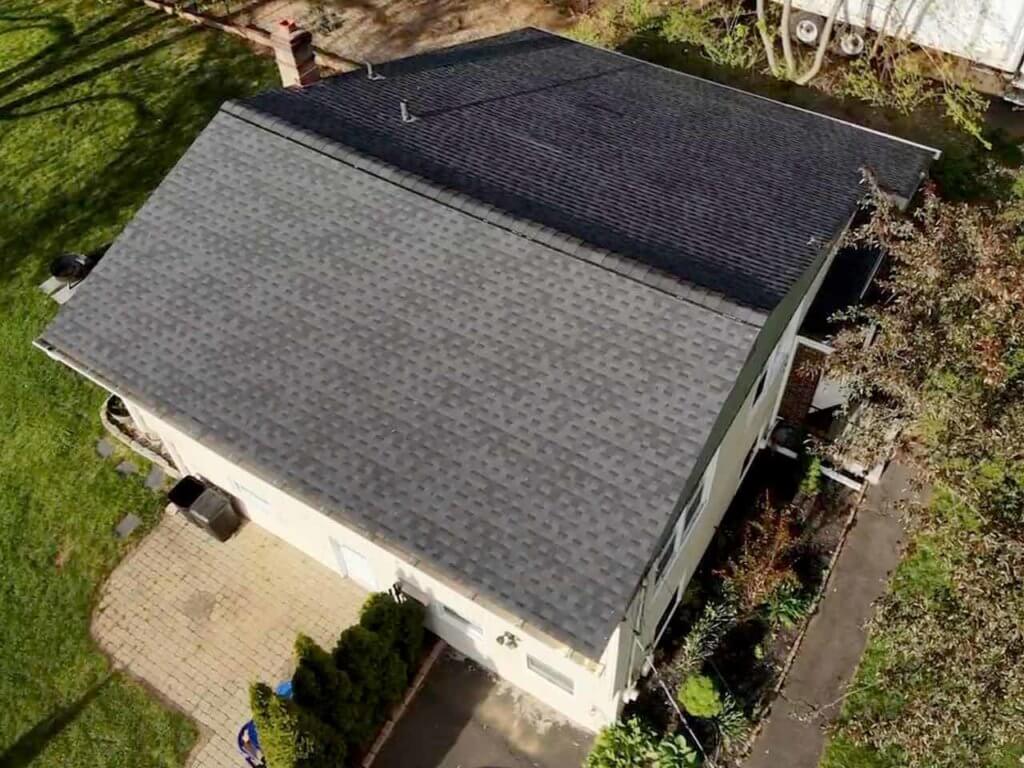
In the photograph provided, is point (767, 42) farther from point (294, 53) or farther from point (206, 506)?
point (206, 506)

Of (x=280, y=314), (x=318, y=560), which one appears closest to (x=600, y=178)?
(x=280, y=314)

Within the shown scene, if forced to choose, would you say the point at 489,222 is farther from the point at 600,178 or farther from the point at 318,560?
the point at 318,560

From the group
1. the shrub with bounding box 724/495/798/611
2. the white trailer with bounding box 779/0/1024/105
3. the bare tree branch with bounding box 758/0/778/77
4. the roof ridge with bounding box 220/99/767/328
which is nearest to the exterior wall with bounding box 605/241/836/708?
the shrub with bounding box 724/495/798/611

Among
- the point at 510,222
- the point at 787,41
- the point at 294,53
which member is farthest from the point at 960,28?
the point at 294,53

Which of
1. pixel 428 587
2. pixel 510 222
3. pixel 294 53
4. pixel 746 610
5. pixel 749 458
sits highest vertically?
pixel 294 53

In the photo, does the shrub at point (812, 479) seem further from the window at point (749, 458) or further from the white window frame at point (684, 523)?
the white window frame at point (684, 523)

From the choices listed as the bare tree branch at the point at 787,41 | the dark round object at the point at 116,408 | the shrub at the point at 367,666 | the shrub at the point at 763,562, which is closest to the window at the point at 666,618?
the shrub at the point at 763,562
